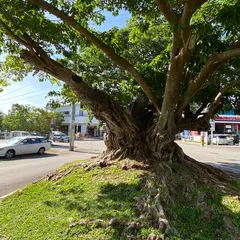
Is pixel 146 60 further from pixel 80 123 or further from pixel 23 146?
pixel 80 123

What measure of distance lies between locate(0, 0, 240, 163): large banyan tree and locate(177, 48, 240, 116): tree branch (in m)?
0.02

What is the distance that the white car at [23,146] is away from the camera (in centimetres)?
1472

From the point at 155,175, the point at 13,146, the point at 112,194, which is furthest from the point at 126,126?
the point at 13,146

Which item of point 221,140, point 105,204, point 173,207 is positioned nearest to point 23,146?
point 105,204

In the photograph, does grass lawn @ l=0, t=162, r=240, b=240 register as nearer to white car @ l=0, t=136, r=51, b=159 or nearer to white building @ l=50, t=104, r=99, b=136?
white car @ l=0, t=136, r=51, b=159

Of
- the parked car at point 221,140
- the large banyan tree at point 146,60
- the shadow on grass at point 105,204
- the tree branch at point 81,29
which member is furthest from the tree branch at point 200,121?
the parked car at point 221,140

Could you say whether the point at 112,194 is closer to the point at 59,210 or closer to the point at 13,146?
the point at 59,210

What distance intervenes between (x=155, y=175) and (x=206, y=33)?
350cm

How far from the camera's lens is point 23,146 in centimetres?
1588

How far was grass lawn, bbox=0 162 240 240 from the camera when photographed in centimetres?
386

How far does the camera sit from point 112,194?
5.35 m

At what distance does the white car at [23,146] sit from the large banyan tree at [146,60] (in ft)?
23.8

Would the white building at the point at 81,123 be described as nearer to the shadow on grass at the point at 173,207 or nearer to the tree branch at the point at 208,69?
the tree branch at the point at 208,69

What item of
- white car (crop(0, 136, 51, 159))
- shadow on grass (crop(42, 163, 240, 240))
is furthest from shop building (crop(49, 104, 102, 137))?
shadow on grass (crop(42, 163, 240, 240))
